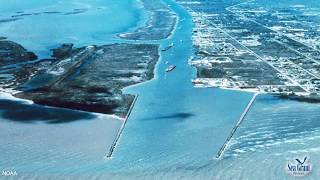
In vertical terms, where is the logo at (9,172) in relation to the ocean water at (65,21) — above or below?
below

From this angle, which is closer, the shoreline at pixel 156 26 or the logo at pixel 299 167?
the logo at pixel 299 167

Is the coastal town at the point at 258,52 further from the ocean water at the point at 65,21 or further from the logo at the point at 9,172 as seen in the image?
A: the logo at the point at 9,172

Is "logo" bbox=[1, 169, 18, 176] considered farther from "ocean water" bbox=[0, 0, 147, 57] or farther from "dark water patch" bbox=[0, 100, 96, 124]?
"ocean water" bbox=[0, 0, 147, 57]

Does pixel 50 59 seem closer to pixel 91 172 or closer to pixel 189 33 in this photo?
pixel 189 33

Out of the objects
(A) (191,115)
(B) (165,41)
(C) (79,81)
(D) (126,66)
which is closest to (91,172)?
(A) (191,115)

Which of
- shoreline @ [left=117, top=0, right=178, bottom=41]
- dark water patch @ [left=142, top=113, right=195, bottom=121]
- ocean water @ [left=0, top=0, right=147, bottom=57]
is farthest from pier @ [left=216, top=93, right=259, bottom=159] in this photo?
shoreline @ [left=117, top=0, right=178, bottom=41]

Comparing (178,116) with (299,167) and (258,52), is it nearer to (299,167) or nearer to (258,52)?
(299,167)

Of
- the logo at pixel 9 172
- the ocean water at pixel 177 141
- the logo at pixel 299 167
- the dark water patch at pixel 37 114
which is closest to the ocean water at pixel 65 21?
the dark water patch at pixel 37 114
